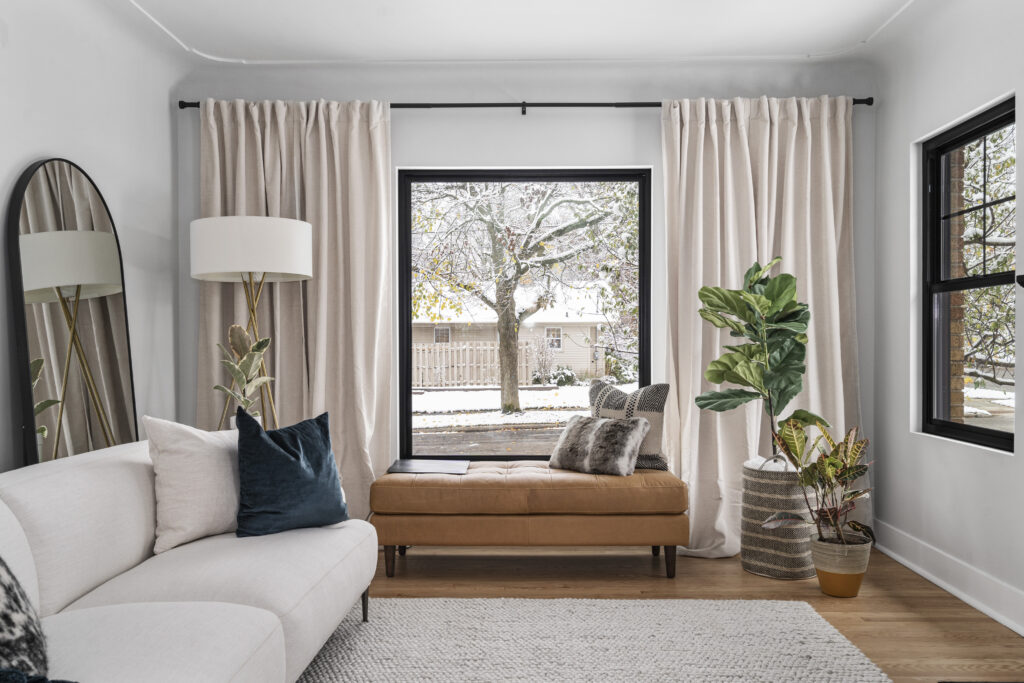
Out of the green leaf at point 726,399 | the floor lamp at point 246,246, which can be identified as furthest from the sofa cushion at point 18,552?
the green leaf at point 726,399

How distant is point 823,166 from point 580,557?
2.52m

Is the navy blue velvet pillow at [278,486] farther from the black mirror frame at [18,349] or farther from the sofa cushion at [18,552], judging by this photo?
the black mirror frame at [18,349]

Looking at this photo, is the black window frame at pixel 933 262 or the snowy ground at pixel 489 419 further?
the snowy ground at pixel 489 419

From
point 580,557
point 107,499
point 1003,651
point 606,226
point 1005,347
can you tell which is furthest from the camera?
point 606,226

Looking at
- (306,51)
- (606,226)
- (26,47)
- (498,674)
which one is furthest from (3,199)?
(606,226)

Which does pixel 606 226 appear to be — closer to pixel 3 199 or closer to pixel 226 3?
pixel 226 3

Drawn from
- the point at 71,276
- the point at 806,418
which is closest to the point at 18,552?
the point at 71,276

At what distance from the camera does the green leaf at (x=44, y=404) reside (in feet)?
8.86

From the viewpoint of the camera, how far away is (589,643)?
8.39 feet

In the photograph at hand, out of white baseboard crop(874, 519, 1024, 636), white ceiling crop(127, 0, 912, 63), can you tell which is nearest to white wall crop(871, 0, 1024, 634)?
white baseboard crop(874, 519, 1024, 636)

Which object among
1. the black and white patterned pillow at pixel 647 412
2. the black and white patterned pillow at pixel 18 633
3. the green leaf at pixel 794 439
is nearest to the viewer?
the black and white patterned pillow at pixel 18 633

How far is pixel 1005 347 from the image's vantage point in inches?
117

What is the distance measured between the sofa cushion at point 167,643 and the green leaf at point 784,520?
2.22 metres

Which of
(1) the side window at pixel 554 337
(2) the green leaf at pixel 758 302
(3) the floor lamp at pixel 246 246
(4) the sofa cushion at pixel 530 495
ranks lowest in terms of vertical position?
(4) the sofa cushion at pixel 530 495
